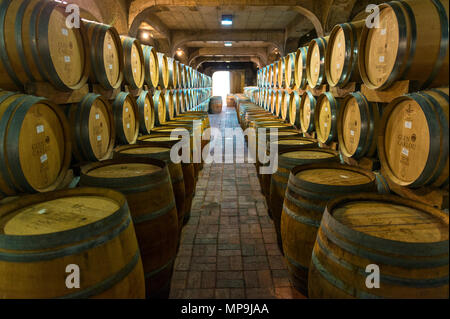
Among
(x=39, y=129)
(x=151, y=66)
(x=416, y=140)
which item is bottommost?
(x=416, y=140)

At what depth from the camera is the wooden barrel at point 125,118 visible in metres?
3.84

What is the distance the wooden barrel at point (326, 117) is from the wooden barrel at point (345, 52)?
253 millimetres

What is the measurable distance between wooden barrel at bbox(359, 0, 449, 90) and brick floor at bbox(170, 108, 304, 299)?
2071mm

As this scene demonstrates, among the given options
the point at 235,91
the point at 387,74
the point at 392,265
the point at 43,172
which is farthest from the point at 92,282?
the point at 235,91

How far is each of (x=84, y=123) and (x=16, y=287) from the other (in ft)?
6.01

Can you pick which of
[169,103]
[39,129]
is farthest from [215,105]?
[39,129]

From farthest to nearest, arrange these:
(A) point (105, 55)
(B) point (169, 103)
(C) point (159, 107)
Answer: (B) point (169, 103) → (C) point (159, 107) → (A) point (105, 55)

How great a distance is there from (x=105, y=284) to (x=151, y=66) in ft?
15.9

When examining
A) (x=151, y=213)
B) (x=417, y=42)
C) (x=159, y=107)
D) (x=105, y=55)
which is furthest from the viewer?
(x=159, y=107)

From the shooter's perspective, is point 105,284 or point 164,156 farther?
point 164,156

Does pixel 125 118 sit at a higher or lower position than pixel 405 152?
higher

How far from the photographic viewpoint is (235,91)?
40.7 meters

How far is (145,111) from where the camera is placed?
4957 millimetres

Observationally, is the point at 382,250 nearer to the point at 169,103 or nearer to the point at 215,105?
the point at 169,103
